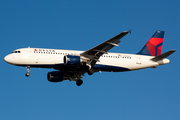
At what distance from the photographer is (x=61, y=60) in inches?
1583

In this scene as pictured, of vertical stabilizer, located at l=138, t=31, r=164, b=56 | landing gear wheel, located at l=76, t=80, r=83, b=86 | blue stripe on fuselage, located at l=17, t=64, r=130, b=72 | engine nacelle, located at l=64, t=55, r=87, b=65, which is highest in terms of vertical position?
vertical stabilizer, located at l=138, t=31, r=164, b=56

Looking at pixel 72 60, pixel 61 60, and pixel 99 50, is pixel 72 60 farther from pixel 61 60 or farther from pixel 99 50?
pixel 99 50

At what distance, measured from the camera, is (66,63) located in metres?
38.7

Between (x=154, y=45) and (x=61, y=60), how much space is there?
55.4 feet

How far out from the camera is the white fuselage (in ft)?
130

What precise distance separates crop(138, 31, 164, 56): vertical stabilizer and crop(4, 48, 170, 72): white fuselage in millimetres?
2404

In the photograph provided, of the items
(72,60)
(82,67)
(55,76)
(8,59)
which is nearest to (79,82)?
(55,76)

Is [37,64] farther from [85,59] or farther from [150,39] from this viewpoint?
[150,39]

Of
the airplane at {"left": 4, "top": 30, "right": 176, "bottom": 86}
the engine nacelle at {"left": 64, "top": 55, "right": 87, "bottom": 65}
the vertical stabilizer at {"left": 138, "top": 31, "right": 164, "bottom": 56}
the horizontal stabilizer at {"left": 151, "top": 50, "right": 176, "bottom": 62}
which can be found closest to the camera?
the engine nacelle at {"left": 64, "top": 55, "right": 87, "bottom": 65}

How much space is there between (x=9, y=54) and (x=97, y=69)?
40.7ft

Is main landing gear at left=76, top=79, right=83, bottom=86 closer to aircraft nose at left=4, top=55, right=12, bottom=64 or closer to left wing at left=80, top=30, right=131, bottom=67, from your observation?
left wing at left=80, top=30, right=131, bottom=67

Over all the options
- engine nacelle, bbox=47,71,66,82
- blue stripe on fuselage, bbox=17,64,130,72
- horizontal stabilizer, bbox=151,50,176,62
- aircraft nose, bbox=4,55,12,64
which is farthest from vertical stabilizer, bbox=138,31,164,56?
aircraft nose, bbox=4,55,12,64

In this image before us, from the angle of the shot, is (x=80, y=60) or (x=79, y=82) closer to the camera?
(x=80, y=60)

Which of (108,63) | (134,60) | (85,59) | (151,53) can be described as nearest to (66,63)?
(85,59)
